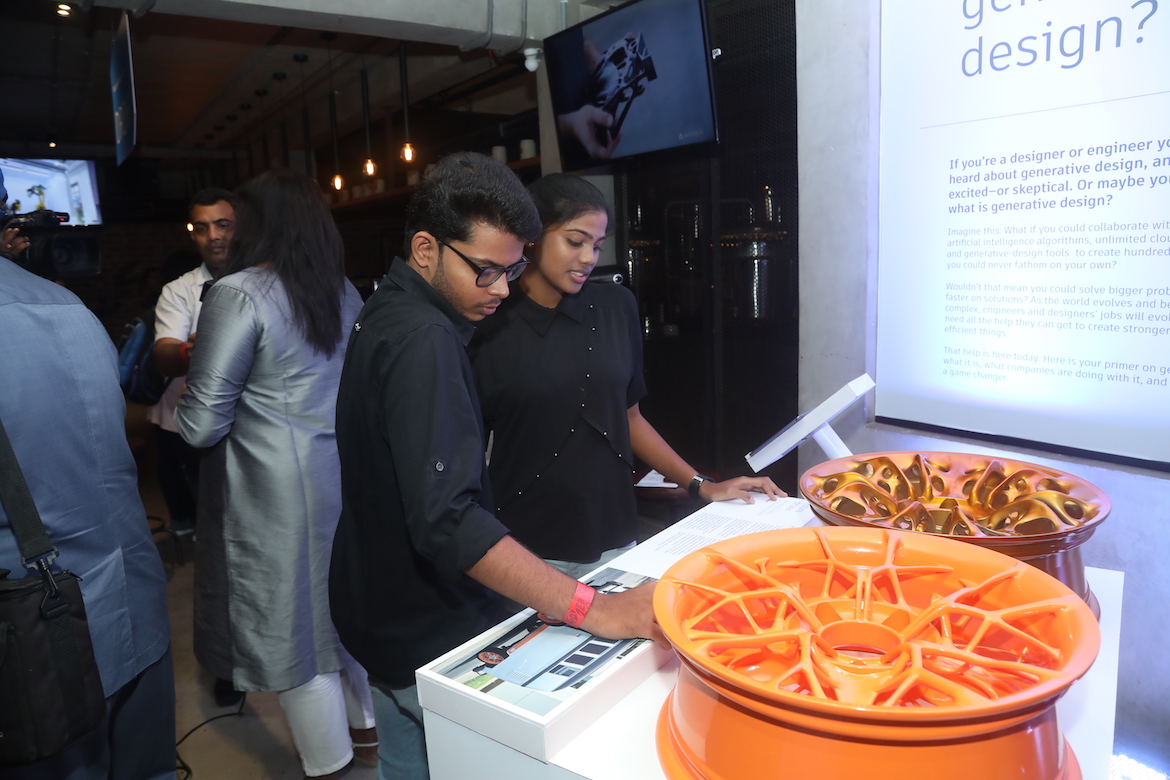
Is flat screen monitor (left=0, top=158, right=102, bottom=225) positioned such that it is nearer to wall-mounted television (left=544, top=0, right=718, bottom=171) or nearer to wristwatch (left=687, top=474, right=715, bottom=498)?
wall-mounted television (left=544, top=0, right=718, bottom=171)

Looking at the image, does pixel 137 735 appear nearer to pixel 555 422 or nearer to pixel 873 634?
pixel 555 422

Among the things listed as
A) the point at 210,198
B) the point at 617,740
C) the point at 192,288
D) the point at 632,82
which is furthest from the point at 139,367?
the point at 617,740

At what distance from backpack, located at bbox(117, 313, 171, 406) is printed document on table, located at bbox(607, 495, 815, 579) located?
1.95 metres

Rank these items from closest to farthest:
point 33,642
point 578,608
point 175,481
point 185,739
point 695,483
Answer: point 578,608, point 33,642, point 695,483, point 185,739, point 175,481

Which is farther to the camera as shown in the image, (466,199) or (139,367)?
(139,367)

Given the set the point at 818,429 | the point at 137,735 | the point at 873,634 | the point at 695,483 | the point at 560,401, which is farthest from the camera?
the point at 695,483

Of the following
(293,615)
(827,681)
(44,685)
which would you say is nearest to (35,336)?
(44,685)

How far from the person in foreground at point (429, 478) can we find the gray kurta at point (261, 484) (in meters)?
0.67

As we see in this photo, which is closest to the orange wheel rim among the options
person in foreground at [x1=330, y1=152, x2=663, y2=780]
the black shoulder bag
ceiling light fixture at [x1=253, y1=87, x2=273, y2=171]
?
person in foreground at [x1=330, y1=152, x2=663, y2=780]

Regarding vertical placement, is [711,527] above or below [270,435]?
below

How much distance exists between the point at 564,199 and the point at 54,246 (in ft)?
3.69

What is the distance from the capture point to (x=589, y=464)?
1800 mm

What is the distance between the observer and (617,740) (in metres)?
0.88

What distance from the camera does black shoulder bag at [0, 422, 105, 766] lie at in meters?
1.16
